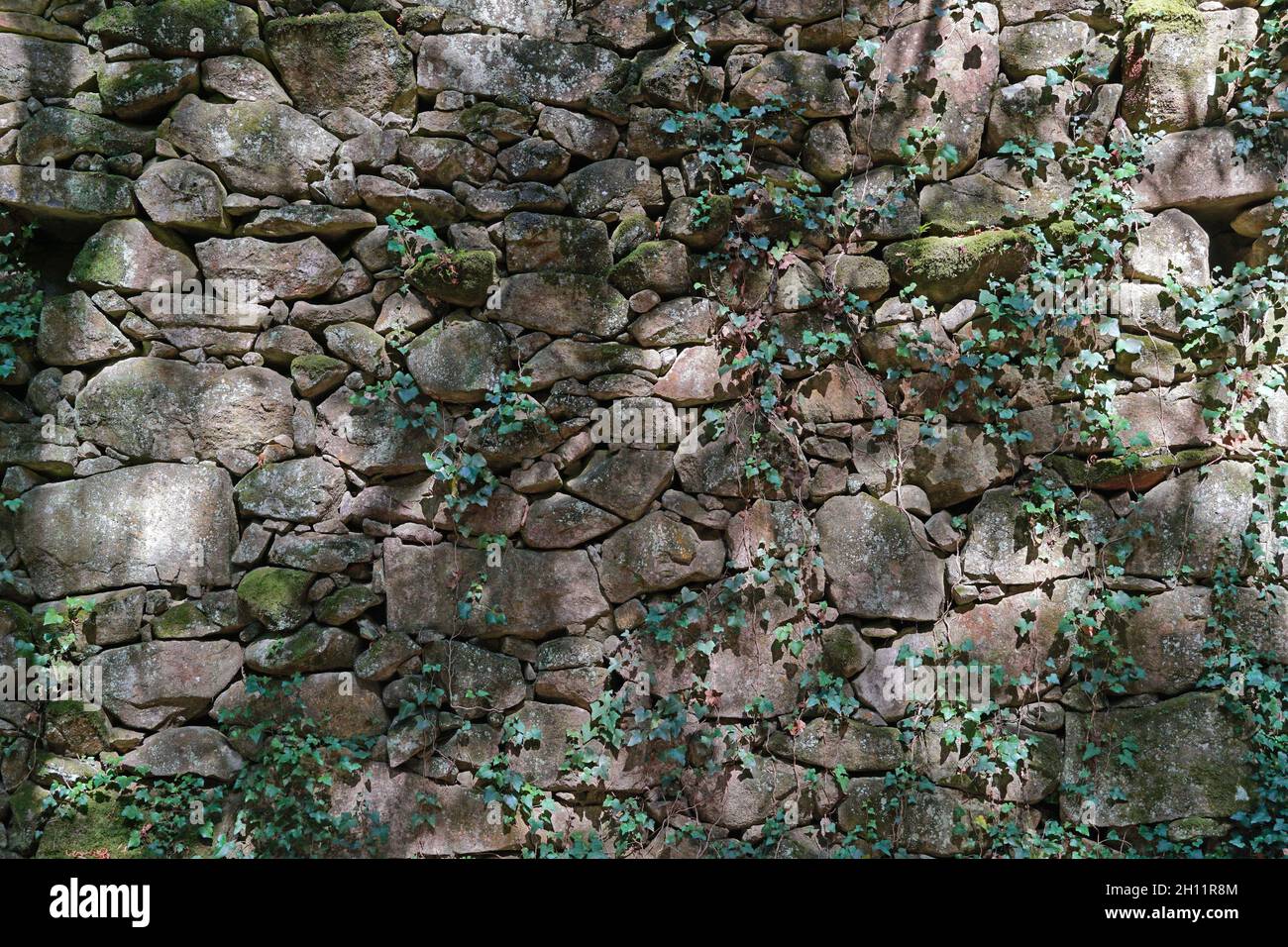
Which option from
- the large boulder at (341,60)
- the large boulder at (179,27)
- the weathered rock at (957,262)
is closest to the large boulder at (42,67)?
the large boulder at (179,27)

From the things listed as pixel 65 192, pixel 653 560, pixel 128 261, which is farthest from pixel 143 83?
pixel 653 560

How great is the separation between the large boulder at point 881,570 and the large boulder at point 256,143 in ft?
8.85

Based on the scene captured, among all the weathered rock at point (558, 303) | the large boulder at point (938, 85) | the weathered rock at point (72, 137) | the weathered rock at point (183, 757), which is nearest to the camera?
the weathered rock at point (183, 757)

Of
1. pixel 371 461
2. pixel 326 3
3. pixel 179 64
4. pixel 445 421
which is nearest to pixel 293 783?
pixel 371 461

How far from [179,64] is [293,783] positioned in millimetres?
2976

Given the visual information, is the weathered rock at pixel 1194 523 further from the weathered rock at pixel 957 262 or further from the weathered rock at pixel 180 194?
the weathered rock at pixel 180 194

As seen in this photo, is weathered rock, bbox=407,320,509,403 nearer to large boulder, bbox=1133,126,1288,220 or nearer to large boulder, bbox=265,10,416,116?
large boulder, bbox=265,10,416,116

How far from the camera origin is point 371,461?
10.7 ft

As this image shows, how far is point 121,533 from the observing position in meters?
3.18

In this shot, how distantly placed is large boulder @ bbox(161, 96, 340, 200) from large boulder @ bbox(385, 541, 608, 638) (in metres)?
1.62

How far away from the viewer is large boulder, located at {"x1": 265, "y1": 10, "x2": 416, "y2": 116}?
3.31m

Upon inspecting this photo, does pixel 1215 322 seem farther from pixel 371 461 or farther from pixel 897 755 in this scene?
pixel 371 461

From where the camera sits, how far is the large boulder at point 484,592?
3.23 m

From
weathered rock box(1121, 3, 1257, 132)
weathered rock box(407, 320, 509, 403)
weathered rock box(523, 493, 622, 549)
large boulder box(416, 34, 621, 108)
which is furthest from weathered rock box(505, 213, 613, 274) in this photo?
weathered rock box(1121, 3, 1257, 132)
